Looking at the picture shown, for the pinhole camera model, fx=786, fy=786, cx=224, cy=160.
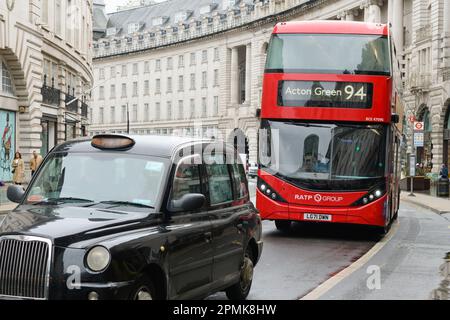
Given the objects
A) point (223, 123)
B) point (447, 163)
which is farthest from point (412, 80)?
point (223, 123)

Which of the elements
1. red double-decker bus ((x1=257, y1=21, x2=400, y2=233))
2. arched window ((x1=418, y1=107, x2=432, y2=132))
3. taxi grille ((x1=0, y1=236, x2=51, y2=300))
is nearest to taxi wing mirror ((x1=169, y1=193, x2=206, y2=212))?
taxi grille ((x1=0, y1=236, x2=51, y2=300))

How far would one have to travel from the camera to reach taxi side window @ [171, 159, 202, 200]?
24.4 ft

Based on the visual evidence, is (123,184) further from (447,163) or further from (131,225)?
(447,163)

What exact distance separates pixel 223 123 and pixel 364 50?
9106 cm

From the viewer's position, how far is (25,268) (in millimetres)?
6172

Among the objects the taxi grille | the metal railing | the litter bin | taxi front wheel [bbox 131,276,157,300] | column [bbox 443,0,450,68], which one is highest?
column [bbox 443,0,450,68]

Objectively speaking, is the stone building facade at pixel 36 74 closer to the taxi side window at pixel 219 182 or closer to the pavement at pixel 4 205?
the pavement at pixel 4 205

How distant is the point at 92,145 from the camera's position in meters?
7.67

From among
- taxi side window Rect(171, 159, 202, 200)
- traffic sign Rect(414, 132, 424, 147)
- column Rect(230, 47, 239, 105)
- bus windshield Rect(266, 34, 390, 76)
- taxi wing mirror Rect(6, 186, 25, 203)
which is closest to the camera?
taxi side window Rect(171, 159, 202, 200)

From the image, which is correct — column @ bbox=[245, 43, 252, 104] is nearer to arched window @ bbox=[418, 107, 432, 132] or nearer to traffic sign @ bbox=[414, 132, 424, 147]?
arched window @ bbox=[418, 107, 432, 132]

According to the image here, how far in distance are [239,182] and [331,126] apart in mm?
8021

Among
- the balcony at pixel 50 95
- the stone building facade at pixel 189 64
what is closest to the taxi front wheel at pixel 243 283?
the balcony at pixel 50 95

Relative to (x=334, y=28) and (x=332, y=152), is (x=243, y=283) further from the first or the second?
(x=334, y=28)

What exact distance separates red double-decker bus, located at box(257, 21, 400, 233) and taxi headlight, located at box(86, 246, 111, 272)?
36.8 feet
